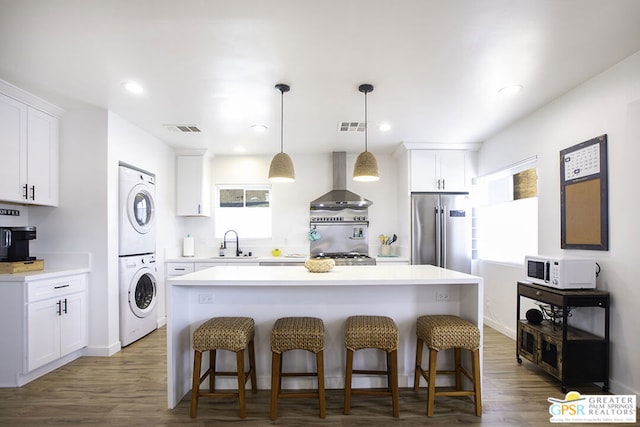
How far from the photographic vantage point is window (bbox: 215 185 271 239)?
5.59 metres

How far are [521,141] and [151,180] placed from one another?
179 inches

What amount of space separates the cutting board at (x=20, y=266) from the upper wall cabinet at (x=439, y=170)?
4389 mm

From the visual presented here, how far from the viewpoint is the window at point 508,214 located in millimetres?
3834

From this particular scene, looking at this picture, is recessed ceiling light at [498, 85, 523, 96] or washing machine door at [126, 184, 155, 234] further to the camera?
washing machine door at [126, 184, 155, 234]

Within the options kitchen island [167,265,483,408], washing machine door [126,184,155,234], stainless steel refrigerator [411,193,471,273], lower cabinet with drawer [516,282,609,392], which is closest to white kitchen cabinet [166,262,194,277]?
washing machine door [126,184,155,234]

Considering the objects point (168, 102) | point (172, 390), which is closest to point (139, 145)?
point (168, 102)

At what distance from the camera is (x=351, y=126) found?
158 inches

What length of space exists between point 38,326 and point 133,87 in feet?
7.26

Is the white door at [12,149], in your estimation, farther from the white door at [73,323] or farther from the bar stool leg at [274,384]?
the bar stool leg at [274,384]

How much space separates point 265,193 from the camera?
5.64m

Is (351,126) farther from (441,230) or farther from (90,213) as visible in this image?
(90,213)

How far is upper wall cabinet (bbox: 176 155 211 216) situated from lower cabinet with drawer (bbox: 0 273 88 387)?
6.49 ft

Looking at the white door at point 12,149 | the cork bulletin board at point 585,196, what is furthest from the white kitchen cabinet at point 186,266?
the cork bulletin board at point 585,196

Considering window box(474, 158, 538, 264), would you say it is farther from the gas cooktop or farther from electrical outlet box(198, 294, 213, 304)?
electrical outlet box(198, 294, 213, 304)
